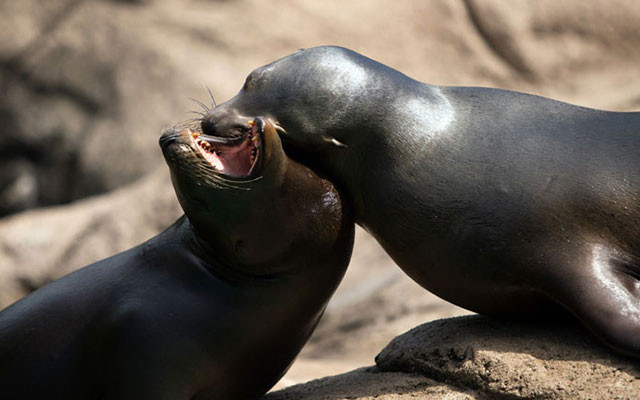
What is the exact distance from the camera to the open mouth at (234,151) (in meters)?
3.38

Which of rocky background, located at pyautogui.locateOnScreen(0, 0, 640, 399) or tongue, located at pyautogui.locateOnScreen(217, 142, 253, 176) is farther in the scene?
rocky background, located at pyautogui.locateOnScreen(0, 0, 640, 399)

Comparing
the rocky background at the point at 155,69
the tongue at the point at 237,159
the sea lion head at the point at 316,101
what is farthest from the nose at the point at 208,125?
the rocky background at the point at 155,69

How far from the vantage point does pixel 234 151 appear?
11.4 ft

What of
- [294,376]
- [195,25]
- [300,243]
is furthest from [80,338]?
[195,25]

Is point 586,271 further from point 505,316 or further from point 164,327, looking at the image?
point 164,327

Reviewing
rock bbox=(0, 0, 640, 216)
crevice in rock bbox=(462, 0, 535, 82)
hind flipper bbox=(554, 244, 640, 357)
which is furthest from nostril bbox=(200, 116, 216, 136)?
crevice in rock bbox=(462, 0, 535, 82)

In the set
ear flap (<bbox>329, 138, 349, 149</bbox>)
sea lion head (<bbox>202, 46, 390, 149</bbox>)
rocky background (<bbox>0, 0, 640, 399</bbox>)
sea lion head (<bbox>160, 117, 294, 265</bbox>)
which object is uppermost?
rocky background (<bbox>0, 0, 640, 399</bbox>)

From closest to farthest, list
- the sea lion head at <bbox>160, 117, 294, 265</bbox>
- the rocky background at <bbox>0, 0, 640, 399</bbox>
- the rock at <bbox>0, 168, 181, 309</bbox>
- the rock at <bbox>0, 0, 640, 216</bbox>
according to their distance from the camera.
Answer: the sea lion head at <bbox>160, 117, 294, 265</bbox>
the rock at <bbox>0, 168, 181, 309</bbox>
the rocky background at <bbox>0, 0, 640, 399</bbox>
the rock at <bbox>0, 0, 640, 216</bbox>

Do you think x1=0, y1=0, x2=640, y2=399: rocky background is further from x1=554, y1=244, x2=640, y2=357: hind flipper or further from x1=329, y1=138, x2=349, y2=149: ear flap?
x1=554, y1=244, x2=640, y2=357: hind flipper

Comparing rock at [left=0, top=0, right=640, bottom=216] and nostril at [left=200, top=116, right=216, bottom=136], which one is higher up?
rock at [left=0, top=0, right=640, bottom=216]

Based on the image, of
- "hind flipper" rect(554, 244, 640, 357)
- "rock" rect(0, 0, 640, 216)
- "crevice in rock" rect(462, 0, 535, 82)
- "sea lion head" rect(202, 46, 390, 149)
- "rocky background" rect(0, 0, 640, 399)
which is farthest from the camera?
"crevice in rock" rect(462, 0, 535, 82)

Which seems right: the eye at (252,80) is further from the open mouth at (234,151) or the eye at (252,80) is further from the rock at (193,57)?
the rock at (193,57)

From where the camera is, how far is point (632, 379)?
308 centimetres

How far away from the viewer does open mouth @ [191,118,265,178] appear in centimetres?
338
